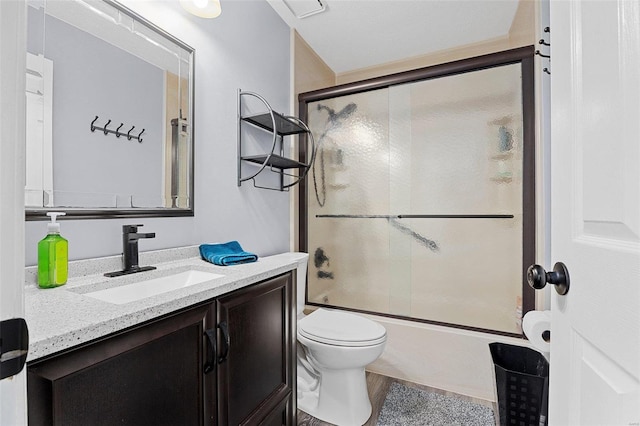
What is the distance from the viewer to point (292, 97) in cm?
227

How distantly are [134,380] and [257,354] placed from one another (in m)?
0.50

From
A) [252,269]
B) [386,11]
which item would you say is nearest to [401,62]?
[386,11]

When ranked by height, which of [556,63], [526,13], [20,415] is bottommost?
[20,415]

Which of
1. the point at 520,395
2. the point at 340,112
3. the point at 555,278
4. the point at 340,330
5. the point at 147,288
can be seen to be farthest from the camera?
A: the point at 340,112

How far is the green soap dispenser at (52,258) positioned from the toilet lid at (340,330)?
112cm

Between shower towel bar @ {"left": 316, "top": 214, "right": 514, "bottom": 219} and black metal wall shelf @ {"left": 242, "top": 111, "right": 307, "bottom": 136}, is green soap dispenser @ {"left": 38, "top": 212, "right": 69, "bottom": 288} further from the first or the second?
shower towel bar @ {"left": 316, "top": 214, "right": 514, "bottom": 219}

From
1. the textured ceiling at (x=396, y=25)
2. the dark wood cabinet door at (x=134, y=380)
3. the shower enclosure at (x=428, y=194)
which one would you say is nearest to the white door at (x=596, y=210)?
the dark wood cabinet door at (x=134, y=380)

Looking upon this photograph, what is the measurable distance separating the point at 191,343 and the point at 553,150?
1.11 m

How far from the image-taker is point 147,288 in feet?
3.65

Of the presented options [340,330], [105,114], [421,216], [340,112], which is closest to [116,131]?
[105,114]

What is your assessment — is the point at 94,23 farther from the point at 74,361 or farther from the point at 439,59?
the point at 439,59

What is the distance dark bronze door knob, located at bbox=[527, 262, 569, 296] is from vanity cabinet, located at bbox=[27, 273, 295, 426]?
0.88 metres

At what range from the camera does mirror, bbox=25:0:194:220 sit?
96 centimetres

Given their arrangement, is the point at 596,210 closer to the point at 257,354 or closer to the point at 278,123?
→ the point at 257,354
